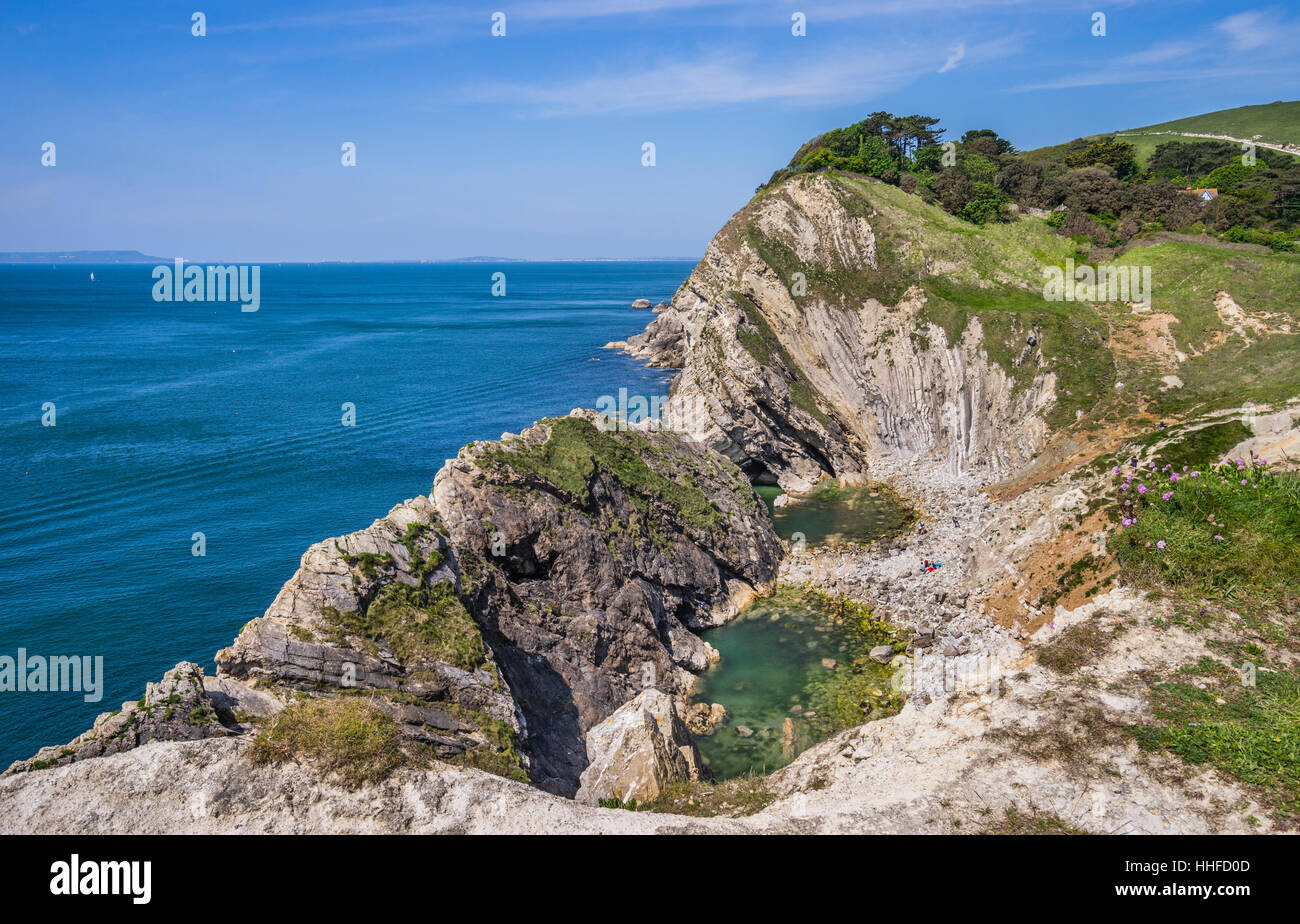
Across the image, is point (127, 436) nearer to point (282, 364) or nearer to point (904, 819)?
point (282, 364)

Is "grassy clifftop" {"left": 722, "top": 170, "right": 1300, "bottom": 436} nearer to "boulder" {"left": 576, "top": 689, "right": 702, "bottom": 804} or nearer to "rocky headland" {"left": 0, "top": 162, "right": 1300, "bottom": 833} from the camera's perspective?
"rocky headland" {"left": 0, "top": 162, "right": 1300, "bottom": 833}

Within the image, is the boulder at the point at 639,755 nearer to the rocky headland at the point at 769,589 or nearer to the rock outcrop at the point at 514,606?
the rocky headland at the point at 769,589

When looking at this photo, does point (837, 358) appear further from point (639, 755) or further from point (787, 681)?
point (639, 755)

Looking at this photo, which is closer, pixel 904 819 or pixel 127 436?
pixel 904 819

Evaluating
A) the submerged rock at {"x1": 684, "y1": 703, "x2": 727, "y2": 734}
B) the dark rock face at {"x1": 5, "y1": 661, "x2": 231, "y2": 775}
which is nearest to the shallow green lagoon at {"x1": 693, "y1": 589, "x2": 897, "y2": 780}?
the submerged rock at {"x1": 684, "y1": 703, "x2": 727, "y2": 734}

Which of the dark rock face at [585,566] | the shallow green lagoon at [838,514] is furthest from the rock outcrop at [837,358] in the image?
Answer: the dark rock face at [585,566]
